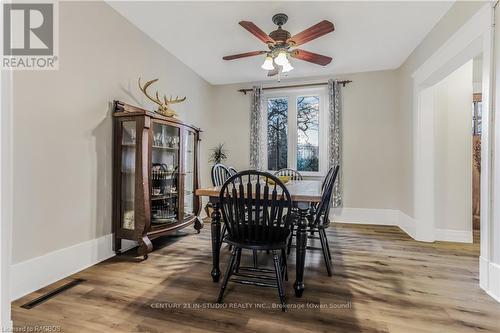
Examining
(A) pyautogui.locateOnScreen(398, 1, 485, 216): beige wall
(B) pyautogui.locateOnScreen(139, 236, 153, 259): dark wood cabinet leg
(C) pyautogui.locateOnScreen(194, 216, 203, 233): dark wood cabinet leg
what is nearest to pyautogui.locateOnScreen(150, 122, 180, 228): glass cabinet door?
(B) pyautogui.locateOnScreen(139, 236, 153, 259): dark wood cabinet leg

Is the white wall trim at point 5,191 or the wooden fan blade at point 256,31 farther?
the wooden fan blade at point 256,31

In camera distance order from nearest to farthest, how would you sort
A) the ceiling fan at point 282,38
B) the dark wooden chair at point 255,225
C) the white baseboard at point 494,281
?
the dark wooden chair at point 255,225, the white baseboard at point 494,281, the ceiling fan at point 282,38

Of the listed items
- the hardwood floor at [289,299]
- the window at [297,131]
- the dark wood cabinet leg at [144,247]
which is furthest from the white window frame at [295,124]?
the dark wood cabinet leg at [144,247]

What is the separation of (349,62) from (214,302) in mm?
3838

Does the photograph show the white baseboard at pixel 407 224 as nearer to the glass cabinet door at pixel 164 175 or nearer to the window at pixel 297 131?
the window at pixel 297 131

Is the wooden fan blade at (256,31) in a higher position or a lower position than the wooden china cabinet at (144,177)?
higher

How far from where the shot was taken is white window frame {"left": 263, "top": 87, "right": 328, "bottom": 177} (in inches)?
182

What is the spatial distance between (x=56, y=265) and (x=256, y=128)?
355 cm

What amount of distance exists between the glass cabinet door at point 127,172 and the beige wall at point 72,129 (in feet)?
0.45

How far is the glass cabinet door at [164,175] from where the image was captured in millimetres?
2848

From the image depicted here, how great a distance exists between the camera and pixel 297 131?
189 inches

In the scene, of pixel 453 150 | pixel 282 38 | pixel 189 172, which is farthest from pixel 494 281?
pixel 189 172

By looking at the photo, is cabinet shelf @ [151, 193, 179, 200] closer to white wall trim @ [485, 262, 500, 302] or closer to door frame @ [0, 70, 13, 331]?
door frame @ [0, 70, 13, 331]

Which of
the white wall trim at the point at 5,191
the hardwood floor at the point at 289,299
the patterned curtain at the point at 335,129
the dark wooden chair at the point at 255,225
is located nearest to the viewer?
the white wall trim at the point at 5,191
